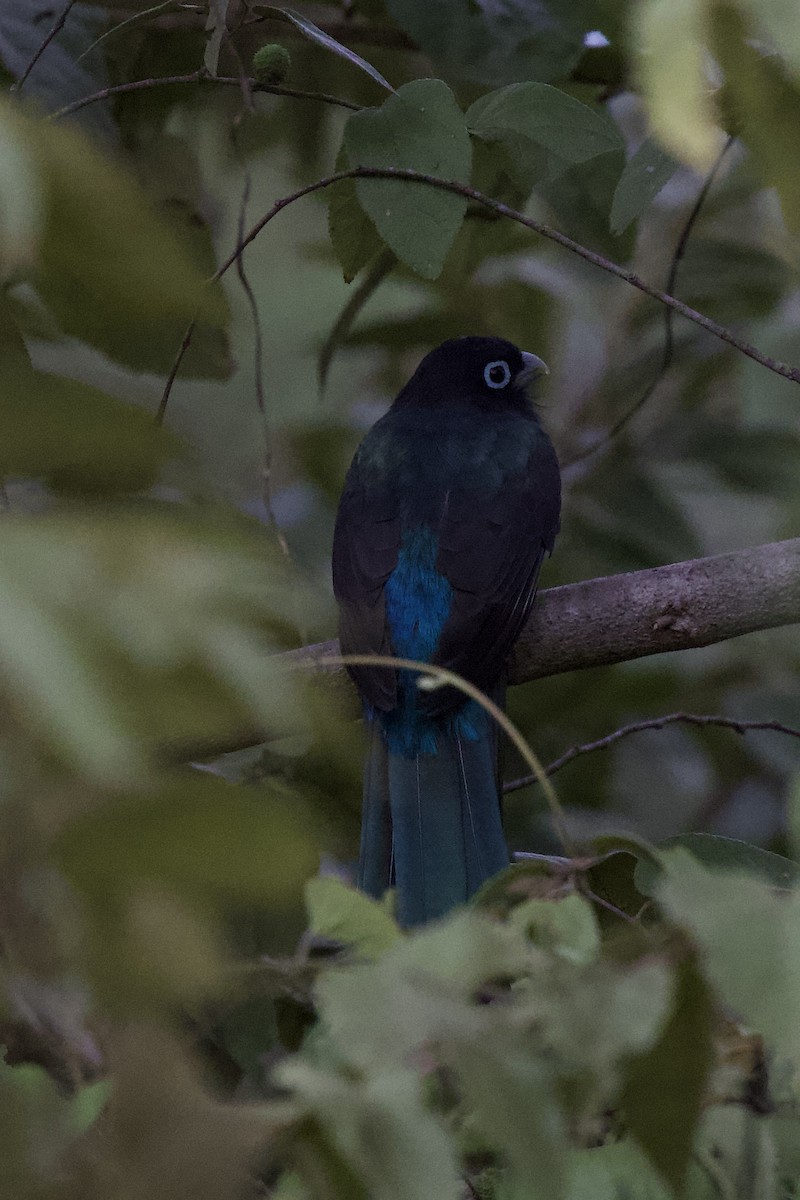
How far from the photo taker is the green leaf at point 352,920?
105 centimetres

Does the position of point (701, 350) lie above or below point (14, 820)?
below

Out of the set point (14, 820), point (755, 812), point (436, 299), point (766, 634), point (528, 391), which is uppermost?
point (14, 820)

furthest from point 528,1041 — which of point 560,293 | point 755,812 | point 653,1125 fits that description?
point 560,293

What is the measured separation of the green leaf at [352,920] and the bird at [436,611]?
105 centimetres

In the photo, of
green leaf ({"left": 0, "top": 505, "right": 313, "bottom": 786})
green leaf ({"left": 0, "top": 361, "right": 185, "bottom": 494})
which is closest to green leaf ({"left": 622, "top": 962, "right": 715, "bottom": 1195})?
green leaf ({"left": 0, "top": 505, "right": 313, "bottom": 786})

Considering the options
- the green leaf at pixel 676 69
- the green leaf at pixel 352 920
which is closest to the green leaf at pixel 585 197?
the green leaf at pixel 676 69

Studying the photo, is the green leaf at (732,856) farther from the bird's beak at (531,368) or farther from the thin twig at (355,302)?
the bird's beak at (531,368)

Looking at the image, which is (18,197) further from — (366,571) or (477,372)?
(477,372)

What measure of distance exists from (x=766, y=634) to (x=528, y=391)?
96 centimetres

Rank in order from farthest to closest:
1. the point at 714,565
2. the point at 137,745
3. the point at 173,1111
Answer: the point at 714,565, the point at 173,1111, the point at 137,745

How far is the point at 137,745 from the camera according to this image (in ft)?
2.32

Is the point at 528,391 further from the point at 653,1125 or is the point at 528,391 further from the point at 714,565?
the point at 653,1125

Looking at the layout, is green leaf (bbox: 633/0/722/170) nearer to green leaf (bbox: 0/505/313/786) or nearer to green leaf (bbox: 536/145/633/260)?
green leaf (bbox: 0/505/313/786)

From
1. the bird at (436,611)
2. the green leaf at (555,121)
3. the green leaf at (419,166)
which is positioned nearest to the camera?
the green leaf at (419,166)
